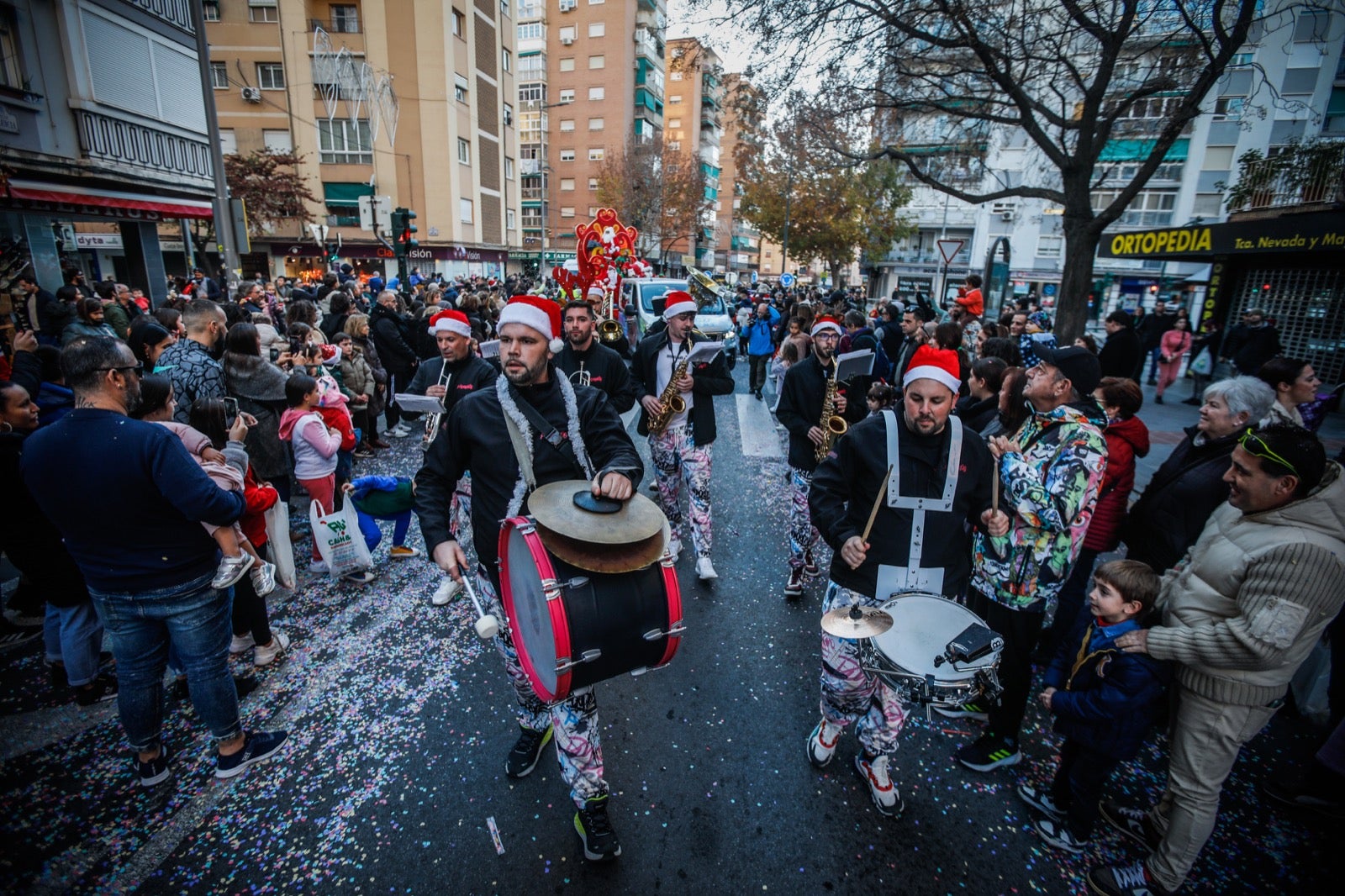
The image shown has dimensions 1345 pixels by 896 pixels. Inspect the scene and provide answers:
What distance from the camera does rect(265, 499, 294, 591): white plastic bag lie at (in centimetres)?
429

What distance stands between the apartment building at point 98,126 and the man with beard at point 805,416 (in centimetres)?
1018

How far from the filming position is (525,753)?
10.1 ft

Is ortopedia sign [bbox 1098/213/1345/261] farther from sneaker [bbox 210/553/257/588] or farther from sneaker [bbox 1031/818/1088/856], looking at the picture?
sneaker [bbox 210/553/257/588]

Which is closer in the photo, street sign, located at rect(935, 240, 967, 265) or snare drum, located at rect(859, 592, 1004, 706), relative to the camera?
snare drum, located at rect(859, 592, 1004, 706)

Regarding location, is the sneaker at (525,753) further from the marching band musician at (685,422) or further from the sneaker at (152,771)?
the marching band musician at (685,422)

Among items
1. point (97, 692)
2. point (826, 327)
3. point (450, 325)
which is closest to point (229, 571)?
point (97, 692)

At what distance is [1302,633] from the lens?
224 centimetres

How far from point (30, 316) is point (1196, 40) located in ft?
57.3

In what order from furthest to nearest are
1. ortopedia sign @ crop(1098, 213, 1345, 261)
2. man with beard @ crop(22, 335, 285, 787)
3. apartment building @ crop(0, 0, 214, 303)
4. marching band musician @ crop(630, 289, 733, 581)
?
1. ortopedia sign @ crop(1098, 213, 1345, 261)
2. apartment building @ crop(0, 0, 214, 303)
3. marching band musician @ crop(630, 289, 733, 581)
4. man with beard @ crop(22, 335, 285, 787)

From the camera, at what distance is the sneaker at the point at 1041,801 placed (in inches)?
111

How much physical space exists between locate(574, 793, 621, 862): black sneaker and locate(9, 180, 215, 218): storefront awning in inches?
529

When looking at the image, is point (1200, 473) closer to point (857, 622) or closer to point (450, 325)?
point (857, 622)

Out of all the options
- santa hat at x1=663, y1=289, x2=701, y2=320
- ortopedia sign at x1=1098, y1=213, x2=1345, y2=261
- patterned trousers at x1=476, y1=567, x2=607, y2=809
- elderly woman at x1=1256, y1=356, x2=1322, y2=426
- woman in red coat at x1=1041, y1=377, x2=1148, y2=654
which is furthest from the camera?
ortopedia sign at x1=1098, y1=213, x2=1345, y2=261

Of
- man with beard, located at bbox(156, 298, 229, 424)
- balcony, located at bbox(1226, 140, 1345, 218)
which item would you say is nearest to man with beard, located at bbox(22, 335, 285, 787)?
man with beard, located at bbox(156, 298, 229, 424)
